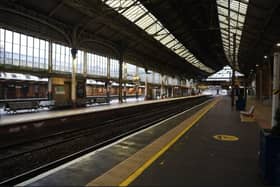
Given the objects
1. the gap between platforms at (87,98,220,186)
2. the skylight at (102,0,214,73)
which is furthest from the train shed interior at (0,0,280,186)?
the skylight at (102,0,214,73)

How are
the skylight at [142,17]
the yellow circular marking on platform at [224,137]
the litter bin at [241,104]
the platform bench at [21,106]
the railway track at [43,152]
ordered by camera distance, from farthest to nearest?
1. the litter bin at [241,104]
2. the skylight at [142,17]
3. the platform bench at [21,106]
4. the yellow circular marking on platform at [224,137]
5. the railway track at [43,152]

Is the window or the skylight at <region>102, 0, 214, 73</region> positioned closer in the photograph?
the skylight at <region>102, 0, 214, 73</region>

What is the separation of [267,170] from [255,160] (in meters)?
1.83

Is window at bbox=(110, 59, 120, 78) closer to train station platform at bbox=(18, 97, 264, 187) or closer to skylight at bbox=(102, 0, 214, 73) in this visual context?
skylight at bbox=(102, 0, 214, 73)

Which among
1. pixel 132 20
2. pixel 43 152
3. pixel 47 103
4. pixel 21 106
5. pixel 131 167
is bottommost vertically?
pixel 43 152

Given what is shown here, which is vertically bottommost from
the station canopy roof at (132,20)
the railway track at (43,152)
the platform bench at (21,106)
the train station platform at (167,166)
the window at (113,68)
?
the railway track at (43,152)

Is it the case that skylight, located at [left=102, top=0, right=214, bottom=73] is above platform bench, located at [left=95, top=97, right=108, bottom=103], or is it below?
above

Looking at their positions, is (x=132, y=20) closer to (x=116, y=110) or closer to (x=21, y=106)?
(x=116, y=110)

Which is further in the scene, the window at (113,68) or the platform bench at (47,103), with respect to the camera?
the window at (113,68)

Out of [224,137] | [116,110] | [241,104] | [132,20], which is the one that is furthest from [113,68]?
[224,137]

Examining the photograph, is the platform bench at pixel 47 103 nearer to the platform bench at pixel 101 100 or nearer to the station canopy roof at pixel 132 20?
the station canopy roof at pixel 132 20

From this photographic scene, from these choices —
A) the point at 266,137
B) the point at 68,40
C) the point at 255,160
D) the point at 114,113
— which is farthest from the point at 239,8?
the point at 266,137

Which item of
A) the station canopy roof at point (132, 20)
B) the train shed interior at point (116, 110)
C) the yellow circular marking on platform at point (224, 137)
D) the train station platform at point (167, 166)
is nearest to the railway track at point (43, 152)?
the train shed interior at point (116, 110)

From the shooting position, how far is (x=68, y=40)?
890 inches
